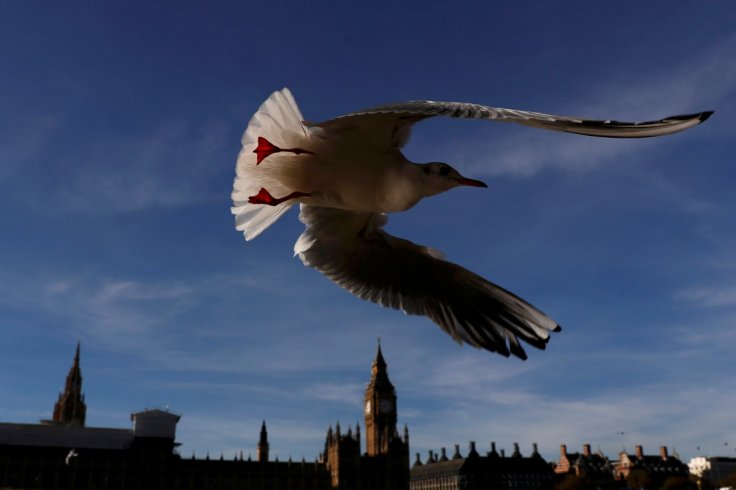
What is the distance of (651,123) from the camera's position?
6.04 feet

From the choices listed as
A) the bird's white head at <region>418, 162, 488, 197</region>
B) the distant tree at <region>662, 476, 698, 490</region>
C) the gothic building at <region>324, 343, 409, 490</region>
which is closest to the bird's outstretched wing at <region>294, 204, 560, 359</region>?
the bird's white head at <region>418, 162, 488, 197</region>

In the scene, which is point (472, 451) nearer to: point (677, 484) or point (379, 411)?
point (379, 411)

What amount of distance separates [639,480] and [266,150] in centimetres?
7185

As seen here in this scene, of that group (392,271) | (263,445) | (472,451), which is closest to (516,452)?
(472,451)

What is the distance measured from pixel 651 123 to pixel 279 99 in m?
1.68

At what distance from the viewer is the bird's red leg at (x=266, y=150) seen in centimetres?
297

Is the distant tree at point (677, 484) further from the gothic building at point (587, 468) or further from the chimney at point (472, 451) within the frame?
the chimney at point (472, 451)

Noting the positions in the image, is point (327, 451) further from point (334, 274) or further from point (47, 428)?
point (334, 274)

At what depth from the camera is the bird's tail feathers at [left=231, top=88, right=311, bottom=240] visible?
2.99 meters

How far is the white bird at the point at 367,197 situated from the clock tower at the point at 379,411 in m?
72.0

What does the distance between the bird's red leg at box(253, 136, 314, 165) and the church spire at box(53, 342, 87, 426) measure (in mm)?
76947

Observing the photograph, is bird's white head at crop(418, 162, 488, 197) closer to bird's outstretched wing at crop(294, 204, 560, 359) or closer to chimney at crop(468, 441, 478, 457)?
bird's outstretched wing at crop(294, 204, 560, 359)

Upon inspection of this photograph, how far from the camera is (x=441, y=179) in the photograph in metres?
2.85

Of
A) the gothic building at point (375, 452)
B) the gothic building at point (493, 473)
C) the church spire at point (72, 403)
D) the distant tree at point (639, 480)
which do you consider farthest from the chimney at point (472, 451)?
the church spire at point (72, 403)
